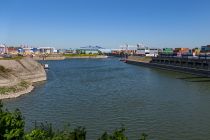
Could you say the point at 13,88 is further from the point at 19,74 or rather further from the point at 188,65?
the point at 188,65

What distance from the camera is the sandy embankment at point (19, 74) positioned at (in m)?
34.9

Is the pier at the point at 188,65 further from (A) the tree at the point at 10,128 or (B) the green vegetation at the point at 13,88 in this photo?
(A) the tree at the point at 10,128

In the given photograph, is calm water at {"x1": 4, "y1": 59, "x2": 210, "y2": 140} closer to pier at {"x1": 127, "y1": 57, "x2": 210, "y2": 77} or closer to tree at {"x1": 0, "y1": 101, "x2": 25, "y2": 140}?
tree at {"x1": 0, "y1": 101, "x2": 25, "y2": 140}

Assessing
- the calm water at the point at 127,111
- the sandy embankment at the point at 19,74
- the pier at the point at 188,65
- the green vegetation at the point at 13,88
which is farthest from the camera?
the pier at the point at 188,65

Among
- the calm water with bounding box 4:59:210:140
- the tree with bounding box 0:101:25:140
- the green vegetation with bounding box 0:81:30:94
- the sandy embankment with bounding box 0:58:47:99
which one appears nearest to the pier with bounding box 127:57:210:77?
the calm water with bounding box 4:59:210:140

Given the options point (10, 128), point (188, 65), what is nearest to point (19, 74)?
point (188, 65)

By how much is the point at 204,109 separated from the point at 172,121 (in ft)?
18.2

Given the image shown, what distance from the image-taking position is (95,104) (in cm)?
2947

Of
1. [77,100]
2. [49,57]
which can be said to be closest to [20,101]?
[77,100]

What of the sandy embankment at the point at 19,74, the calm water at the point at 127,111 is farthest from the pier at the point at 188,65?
the sandy embankment at the point at 19,74

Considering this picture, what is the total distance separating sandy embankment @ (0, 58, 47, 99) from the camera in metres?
34.9

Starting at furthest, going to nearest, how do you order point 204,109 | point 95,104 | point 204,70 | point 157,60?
point 157,60 → point 204,70 → point 95,104 → point 204,109

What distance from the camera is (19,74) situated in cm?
4653

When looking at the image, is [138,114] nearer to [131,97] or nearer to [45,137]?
[131,97]
